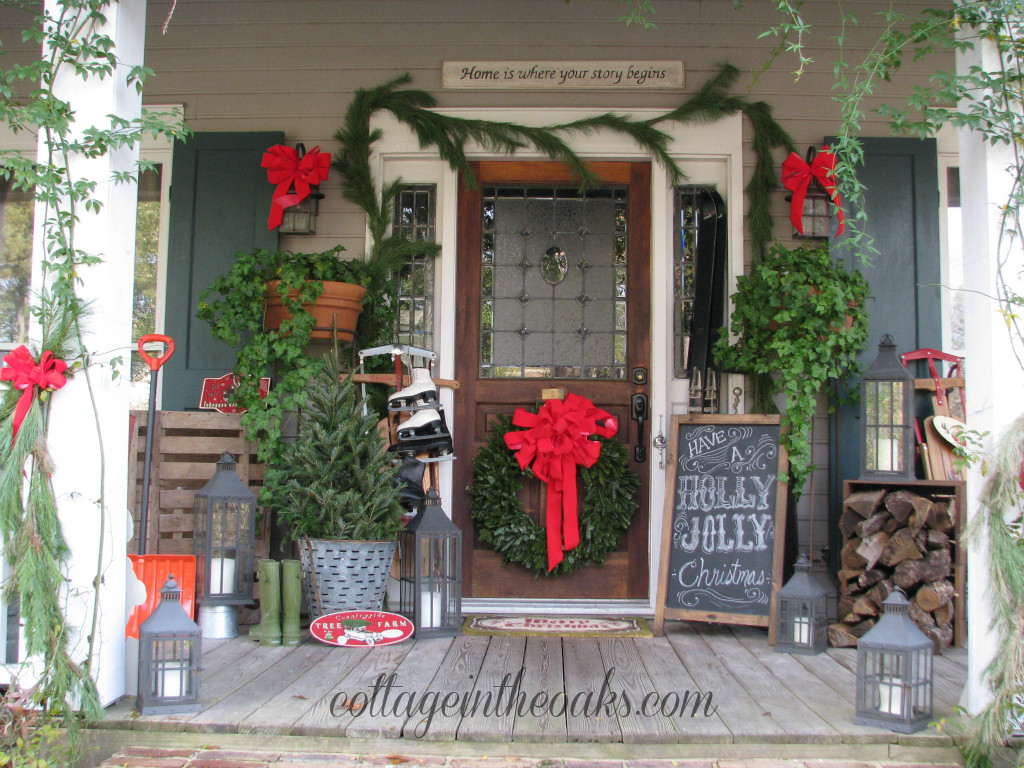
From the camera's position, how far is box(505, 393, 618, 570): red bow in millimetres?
3711

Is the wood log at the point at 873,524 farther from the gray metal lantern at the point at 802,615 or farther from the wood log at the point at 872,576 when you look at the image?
the gray metal lantern at the point at 802,615

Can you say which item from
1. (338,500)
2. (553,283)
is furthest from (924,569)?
(338,500)

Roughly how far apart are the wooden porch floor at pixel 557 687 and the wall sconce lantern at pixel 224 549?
0.15m

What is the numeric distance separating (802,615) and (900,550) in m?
0.52

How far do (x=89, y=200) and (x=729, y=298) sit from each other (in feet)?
8.96

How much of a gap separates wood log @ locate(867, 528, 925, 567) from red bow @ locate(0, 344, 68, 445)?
299 cm

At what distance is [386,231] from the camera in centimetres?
401

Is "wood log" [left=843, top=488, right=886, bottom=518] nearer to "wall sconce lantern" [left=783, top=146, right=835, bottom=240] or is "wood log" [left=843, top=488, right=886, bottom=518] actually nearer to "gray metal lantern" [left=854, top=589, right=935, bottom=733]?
"gray metal lantern" [left=854, top=589, right=935, bottom=733]

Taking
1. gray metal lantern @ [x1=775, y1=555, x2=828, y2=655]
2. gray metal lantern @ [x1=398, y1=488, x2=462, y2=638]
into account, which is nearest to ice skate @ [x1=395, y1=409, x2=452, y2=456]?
gray metal lantern @ [x1=398, y1=488, x2=462, y2=638]

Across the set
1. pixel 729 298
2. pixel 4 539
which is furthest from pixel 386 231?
pixel 4 539

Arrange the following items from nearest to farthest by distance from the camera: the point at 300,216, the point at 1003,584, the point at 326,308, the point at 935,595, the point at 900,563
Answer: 1. the point at 1003,584
2. the point at 935,595
3. the point at 900,563
4. the point at 326,308
5. the point at 300,216

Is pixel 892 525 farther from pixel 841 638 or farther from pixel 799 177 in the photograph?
pixel 799 177

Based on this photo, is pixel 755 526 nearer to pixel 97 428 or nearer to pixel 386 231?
pixel 386 231

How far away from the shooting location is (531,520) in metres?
3.87
